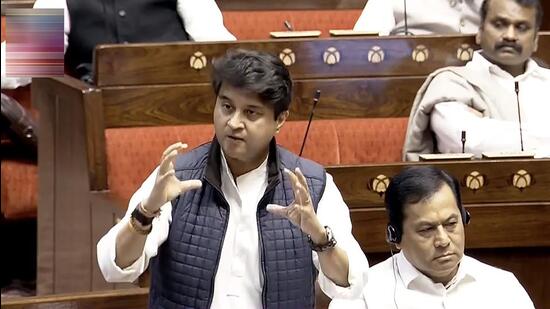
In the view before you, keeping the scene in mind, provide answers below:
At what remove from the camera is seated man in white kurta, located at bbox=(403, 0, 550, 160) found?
1.05 m

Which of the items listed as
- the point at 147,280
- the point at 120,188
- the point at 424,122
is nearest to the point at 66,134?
the point at 120,188

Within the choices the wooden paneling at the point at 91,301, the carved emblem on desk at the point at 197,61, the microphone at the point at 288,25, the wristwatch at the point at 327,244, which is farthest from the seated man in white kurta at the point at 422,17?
the wristwatch at the point at 327,244

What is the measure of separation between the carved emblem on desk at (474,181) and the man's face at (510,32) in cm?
19

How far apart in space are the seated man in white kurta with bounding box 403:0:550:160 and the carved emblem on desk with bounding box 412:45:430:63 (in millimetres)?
58

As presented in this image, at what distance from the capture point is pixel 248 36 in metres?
1.32

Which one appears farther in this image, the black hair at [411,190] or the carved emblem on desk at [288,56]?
the carved emblem on desk at [288,56]

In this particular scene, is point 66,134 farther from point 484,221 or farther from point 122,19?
point 484,221

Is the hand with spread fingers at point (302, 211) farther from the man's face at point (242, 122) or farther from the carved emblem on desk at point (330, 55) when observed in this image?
the carved emblem on desk at point (330, 55)

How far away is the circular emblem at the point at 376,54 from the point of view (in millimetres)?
1144

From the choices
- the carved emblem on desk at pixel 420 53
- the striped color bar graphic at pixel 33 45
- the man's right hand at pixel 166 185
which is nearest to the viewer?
the man's right hand at pixel 166 185

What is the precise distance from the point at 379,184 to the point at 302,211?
33 centimetres

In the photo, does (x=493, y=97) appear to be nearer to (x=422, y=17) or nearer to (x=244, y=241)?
(x=422, y=17)

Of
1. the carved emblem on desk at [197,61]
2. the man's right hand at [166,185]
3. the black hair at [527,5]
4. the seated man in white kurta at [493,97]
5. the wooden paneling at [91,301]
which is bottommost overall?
the wooden paneling at [91,301]

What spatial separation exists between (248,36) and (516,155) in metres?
0.45
